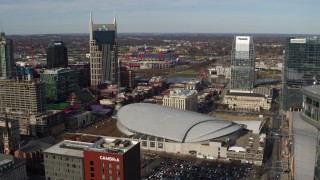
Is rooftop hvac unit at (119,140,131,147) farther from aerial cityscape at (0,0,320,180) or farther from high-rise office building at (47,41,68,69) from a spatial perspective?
high-rise office building at (47,41,68,69)

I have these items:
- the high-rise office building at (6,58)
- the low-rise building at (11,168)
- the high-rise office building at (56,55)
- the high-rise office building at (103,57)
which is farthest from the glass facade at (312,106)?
the high-rise office building at (56,55)

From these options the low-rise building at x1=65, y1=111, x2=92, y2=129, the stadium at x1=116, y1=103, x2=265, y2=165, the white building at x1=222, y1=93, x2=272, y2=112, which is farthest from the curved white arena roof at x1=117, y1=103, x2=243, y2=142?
the white building at x1=222, y1=93, x2=272, y2=112

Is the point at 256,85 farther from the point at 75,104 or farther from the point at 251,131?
the point at 75,104

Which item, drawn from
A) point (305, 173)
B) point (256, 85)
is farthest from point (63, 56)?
point (305, 173)

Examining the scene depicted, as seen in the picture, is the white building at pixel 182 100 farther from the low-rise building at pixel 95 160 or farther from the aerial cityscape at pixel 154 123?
the low-rise building at pixel 95 160

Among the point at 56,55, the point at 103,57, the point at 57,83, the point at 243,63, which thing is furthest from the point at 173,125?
the point at 56,55

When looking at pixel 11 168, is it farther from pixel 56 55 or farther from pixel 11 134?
pixel 56 55
